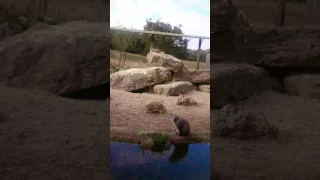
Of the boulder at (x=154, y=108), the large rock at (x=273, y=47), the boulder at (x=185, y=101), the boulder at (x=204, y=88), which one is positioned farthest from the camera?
the boulder at (x=204, y=88)

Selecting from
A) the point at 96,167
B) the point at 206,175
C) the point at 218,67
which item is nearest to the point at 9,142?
the point at 96,167

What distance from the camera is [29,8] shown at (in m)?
2.49

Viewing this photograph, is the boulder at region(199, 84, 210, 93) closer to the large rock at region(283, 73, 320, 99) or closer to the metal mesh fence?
the large rock at region(283, 73, 320, 99)

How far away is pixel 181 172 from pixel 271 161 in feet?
1.87

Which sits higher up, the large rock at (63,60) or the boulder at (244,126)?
the large rock at (63,60)

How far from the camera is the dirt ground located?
247cm

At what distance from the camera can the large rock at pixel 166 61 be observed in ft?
9.94

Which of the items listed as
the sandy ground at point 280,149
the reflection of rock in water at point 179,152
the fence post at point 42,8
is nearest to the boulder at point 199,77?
the sandy ground at point 280,149

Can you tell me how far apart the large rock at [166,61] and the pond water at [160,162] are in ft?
2.86

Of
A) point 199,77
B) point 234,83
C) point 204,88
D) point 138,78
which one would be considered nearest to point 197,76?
point 199,77

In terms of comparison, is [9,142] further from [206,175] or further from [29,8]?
[206,175]

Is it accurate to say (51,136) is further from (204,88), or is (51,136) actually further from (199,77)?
(204,88)

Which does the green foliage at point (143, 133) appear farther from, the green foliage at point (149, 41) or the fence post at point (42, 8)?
the fence post at point (42, 8)

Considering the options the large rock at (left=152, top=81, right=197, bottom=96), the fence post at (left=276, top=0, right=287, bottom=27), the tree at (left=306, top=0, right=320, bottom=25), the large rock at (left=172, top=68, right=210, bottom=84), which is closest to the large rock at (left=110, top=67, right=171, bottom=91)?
the large rock at (left=152, top=81, right=197, bottom=96)
